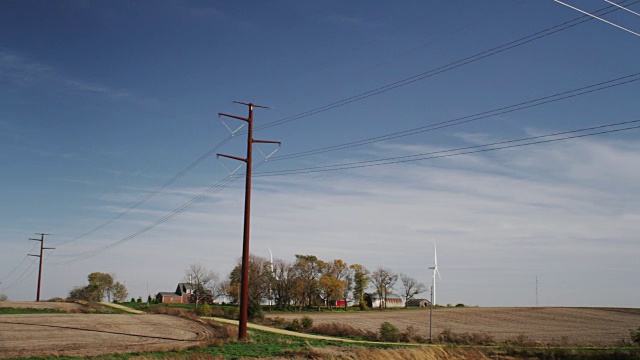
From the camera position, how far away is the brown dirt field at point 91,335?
2992cm

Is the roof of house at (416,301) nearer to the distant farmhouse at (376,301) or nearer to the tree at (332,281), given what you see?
the distant farmhouse at (376,301)

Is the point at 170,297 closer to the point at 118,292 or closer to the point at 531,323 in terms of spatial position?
the point at 118,292

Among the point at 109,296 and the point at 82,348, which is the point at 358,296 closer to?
the point at 109,296

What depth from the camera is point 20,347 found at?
29766 mm

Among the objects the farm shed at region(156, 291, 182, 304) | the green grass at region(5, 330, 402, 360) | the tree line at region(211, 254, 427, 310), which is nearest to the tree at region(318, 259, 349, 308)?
the tree line at region(211, 254, 427, 310)

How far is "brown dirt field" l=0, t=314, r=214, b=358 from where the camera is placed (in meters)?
29.9

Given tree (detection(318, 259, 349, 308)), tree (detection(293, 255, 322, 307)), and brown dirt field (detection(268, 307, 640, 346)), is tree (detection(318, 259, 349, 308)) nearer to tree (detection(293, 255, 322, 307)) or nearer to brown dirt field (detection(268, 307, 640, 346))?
tree (detection(293, 255, 322, 307))

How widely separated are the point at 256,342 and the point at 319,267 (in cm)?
9182

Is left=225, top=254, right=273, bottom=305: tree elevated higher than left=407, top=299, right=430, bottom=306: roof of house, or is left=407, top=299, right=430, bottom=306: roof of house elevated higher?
left=225, top=254, right=273, bottom=305: tree

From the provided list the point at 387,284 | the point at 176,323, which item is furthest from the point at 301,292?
the point at 176,323

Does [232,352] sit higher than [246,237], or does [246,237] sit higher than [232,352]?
[246,237]

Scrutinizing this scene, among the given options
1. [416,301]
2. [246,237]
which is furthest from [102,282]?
[246,237]

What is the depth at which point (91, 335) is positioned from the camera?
3628 centimetres

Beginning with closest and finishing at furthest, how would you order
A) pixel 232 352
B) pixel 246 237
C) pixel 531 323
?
pixel 232 352 → pixel 246 237 → pixel 531 323
